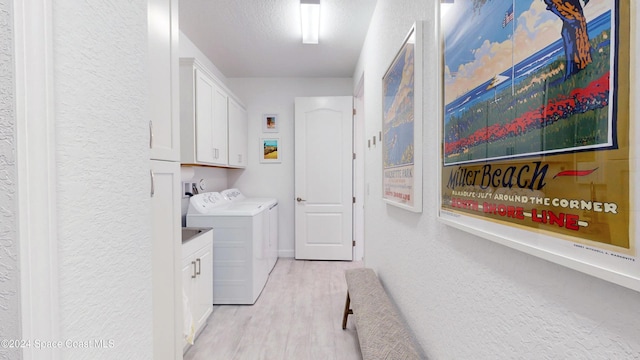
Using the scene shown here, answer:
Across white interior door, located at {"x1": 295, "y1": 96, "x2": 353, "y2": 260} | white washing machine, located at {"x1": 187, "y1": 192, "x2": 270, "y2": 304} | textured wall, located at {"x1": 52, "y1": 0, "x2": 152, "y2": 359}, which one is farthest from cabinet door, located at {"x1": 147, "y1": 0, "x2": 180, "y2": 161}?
white interior door, located at {"x1": 295, "y1": 96, "x2": 353, "y2": 260}

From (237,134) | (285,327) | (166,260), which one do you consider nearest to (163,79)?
(166,260)

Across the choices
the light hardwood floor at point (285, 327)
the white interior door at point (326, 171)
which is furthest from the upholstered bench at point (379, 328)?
the white interior door at point (326, 171)

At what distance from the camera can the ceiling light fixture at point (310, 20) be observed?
2303mm

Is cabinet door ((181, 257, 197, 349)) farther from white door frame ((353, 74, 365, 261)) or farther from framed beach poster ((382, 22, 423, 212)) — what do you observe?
white door frame ((353, 74, 365, 261))

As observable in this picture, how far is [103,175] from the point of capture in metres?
0.63

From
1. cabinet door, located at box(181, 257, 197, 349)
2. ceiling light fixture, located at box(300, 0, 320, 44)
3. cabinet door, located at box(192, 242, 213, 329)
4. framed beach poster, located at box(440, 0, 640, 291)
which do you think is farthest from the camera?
ceiling light fixture, located at box(300, 0, 320, 44)

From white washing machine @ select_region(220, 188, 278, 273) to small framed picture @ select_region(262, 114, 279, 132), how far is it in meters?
0.98

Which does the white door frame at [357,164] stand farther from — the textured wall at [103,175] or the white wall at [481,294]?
the textured wall at [103,175]

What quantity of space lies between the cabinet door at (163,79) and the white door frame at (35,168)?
721mm

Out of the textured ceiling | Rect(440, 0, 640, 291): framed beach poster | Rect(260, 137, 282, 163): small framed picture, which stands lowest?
Rect(440, 0, 640, 291): framed beach poster

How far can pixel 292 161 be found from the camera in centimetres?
424

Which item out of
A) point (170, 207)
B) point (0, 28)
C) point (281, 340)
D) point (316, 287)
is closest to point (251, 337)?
point (281, 340)

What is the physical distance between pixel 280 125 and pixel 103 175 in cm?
365

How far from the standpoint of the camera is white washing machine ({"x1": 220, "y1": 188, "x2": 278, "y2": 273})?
3.52 metres
